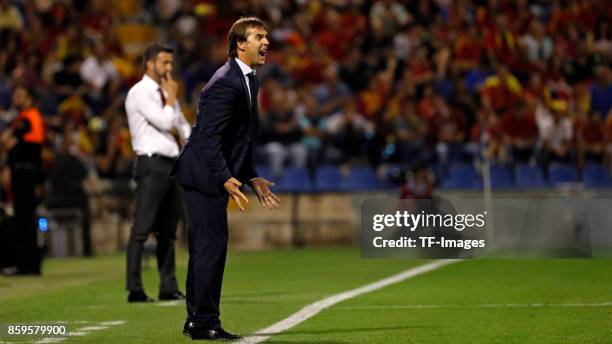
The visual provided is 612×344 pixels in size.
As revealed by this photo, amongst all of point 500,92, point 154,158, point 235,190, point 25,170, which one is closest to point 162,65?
point 154,158

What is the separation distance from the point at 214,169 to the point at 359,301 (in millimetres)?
3567

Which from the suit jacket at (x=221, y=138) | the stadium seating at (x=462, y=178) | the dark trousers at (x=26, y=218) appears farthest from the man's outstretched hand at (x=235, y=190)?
the stadium seating at (x=462, y=178)

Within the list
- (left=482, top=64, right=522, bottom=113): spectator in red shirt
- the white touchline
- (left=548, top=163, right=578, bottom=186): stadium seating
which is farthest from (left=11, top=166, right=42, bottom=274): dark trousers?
(left=482, top=64, right=522, bottom=113): spectator in red shirt

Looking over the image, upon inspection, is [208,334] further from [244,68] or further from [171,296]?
[171,296]

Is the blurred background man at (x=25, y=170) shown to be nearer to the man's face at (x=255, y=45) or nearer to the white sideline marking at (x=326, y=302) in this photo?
the white sideline marking at (x=326, y=302)

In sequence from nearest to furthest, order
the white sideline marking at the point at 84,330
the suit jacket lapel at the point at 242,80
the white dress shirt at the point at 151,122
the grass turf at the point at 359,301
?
the suit jacket lapel at the point at 242,80 < the white sideline marking at the point at 84,330 < the grass turf at the point at 359,301 < the white dress shirt at the point at 151,122

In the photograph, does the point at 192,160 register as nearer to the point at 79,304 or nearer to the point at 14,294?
the point at 79,304

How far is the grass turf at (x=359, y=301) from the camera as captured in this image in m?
8.81

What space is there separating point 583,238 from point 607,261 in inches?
28.5

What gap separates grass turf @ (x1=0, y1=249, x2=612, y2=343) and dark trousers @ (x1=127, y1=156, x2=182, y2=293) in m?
0.43

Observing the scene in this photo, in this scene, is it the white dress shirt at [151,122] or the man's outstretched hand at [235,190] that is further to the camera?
the white dress shirt at [151,122]

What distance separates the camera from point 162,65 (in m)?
12.2

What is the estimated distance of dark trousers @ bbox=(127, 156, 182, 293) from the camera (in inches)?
471

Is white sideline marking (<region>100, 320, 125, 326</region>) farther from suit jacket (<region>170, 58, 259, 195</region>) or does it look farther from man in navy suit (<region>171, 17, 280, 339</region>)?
suit jacket (<region>170, 58, 259, 195</region>)
